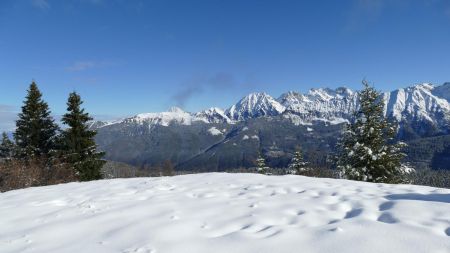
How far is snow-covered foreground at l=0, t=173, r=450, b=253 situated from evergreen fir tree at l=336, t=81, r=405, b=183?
554 inches

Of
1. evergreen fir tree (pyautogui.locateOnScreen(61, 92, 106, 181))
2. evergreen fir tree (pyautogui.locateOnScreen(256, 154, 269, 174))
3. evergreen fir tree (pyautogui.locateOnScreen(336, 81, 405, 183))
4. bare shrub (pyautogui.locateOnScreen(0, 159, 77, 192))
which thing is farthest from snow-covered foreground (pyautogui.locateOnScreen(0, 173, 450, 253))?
evergreen fir tree (pyautogui.locateOnScreen(256, 154, 269, 174))

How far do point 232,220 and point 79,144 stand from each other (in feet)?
84.7

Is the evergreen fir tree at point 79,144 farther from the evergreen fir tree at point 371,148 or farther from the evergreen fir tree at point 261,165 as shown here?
the evergreen fir tree at point 261,165

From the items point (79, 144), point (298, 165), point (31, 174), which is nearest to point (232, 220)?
point (31, 174)

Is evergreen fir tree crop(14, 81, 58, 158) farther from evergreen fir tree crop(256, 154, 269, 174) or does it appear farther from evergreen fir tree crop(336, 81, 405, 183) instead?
evergreen fir tree crop(256, 154, 269, 174)

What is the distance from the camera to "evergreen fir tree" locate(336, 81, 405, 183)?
23.5 m

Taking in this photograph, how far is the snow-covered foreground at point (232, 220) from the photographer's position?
5289 mm

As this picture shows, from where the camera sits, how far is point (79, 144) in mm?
29156

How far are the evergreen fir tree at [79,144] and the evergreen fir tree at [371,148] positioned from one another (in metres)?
20.5

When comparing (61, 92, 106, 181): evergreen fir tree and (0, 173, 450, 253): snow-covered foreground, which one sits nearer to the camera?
(0, 173, 450, 253): snow-covered foreground

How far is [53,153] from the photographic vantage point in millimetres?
28000

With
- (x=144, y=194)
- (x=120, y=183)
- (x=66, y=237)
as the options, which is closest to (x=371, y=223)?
(x=66, y=237)

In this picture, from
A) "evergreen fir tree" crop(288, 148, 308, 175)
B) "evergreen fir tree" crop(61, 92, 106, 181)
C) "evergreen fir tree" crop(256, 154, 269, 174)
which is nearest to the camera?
"evergreen fir tree" crop(61, 92, 106, 181)

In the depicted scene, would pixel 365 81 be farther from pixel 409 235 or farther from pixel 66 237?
pixel 66 237
